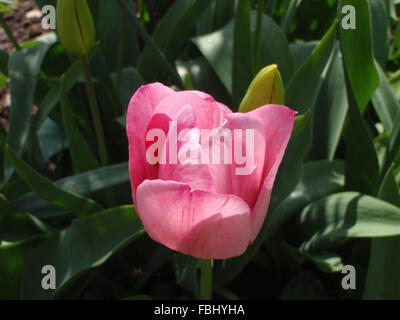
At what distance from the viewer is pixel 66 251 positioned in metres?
0.72

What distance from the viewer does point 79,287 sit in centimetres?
79

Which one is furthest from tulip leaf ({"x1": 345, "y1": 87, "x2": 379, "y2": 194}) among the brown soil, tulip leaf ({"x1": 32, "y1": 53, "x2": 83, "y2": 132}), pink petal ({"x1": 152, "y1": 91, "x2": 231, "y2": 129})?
the brown soil

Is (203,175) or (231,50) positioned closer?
(203,175)

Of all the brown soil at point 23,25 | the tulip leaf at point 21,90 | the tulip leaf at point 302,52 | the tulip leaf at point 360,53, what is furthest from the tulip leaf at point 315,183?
the brown soil at point 23,25

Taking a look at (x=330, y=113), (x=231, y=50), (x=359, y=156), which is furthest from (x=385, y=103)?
(x=231, y=50)

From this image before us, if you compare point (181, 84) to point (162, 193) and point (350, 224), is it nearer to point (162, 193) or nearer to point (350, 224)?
point (350, 224)

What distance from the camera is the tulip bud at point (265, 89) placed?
0.57m

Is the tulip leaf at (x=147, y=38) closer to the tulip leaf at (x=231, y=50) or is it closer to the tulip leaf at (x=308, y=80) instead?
the tulip leaf at (x=231, y=50)

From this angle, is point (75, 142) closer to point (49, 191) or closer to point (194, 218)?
point (49, 191)

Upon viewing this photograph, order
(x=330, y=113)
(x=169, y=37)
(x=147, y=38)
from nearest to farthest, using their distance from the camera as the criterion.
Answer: (x=147, y=38)
(x=330, y=113)
(x=169, y=37)

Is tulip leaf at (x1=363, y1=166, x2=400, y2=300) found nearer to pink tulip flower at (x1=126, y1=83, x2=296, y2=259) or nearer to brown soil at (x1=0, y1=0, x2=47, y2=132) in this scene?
pink tulip flower at (x1=126, y1=83, x2=296, y2=259)

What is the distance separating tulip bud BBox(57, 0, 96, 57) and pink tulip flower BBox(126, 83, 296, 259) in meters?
0.26

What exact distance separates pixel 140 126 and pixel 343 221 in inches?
17.2
